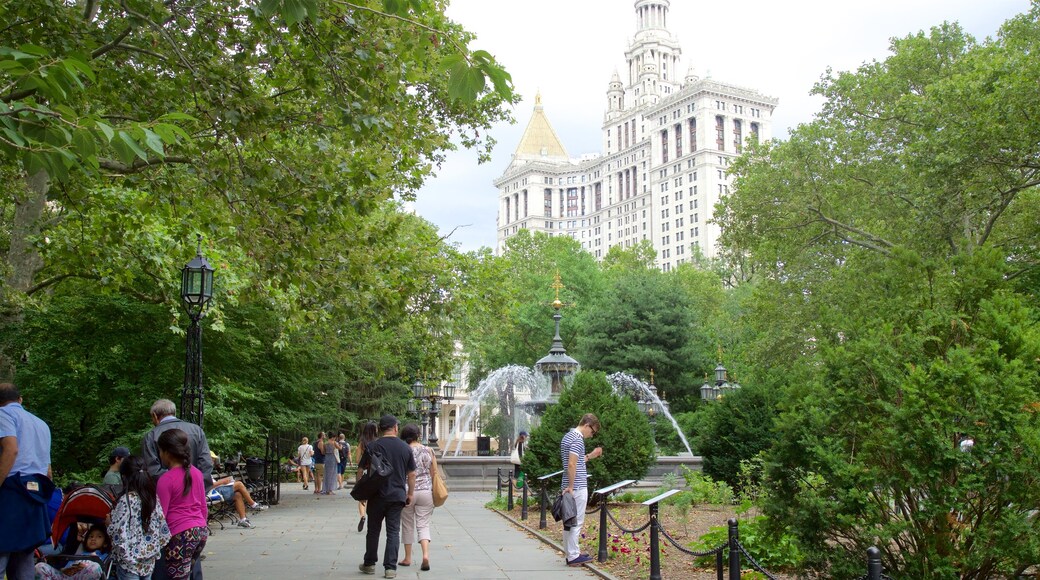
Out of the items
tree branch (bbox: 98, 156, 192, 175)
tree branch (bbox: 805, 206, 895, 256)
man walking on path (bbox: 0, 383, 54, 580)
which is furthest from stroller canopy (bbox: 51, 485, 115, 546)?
tree branch (bbox: 805, 206, 895, 256)

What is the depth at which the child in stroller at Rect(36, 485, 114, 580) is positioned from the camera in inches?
308

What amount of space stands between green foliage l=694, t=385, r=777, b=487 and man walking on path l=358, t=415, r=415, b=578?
1046 centimetres

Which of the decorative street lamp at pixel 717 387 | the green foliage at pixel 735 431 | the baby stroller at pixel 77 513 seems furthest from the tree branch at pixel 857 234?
the baby stroller at pixel 77 513

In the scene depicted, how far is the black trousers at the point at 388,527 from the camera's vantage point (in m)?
10.9

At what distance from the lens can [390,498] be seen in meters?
10.9

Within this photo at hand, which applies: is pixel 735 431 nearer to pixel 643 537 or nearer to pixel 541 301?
pixel 643 537

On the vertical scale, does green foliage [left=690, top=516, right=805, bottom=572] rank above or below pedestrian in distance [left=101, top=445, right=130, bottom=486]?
below

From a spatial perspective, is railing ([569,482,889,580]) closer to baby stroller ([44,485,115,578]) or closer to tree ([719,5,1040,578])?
tree ([719,5,1040,578])

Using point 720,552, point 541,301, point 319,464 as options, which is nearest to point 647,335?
point 541,301

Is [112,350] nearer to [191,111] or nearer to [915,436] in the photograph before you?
[191,111]

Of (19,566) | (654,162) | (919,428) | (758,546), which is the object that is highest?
(654,162)

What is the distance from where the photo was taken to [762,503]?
8.17 m

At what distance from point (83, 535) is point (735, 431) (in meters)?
14.6

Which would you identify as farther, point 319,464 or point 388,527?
point 319,464
